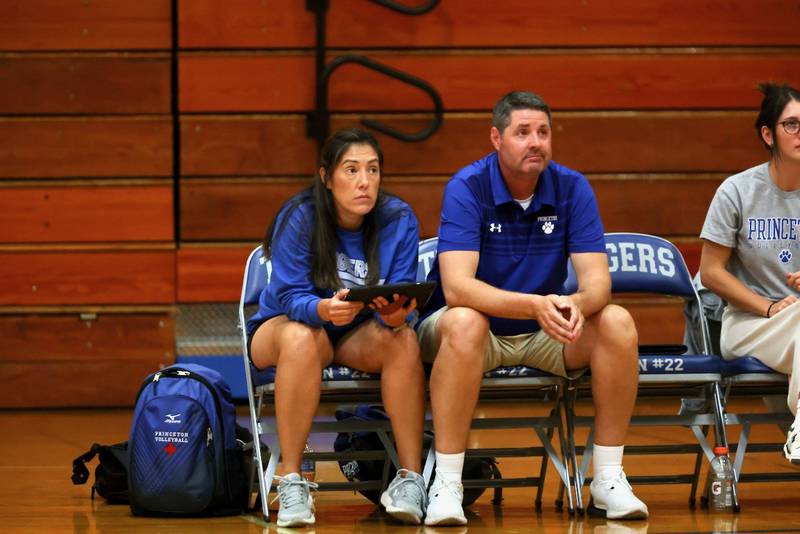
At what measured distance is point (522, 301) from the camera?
11.3ft

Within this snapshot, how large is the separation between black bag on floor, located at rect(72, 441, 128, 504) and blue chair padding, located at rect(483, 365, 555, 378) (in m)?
1.19

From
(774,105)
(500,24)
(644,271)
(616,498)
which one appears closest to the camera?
(616,498)

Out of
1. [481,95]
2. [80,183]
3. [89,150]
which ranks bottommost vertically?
[80,183]

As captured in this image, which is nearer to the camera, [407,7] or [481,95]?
[407,7]

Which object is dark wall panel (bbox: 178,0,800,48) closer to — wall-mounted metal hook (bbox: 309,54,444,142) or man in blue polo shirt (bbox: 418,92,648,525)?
wall-mounted metal hook (bbox: 309,54,444,142)

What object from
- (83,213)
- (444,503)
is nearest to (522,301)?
(444,503)

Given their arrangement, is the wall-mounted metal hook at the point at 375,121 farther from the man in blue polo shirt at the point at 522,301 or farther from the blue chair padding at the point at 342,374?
the blue chair padding at the point at 342,374

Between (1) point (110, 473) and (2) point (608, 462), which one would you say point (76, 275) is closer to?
(1) point (110, 473)

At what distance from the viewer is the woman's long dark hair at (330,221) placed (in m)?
3.62

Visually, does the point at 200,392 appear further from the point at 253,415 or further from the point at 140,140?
the point at 140,140

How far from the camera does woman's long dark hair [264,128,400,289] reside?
362 centimetres

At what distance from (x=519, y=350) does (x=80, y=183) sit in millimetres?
3263

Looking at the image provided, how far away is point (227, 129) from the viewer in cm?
611

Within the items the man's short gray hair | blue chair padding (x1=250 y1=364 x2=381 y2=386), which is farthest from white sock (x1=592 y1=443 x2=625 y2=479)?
the man's short gray hair
